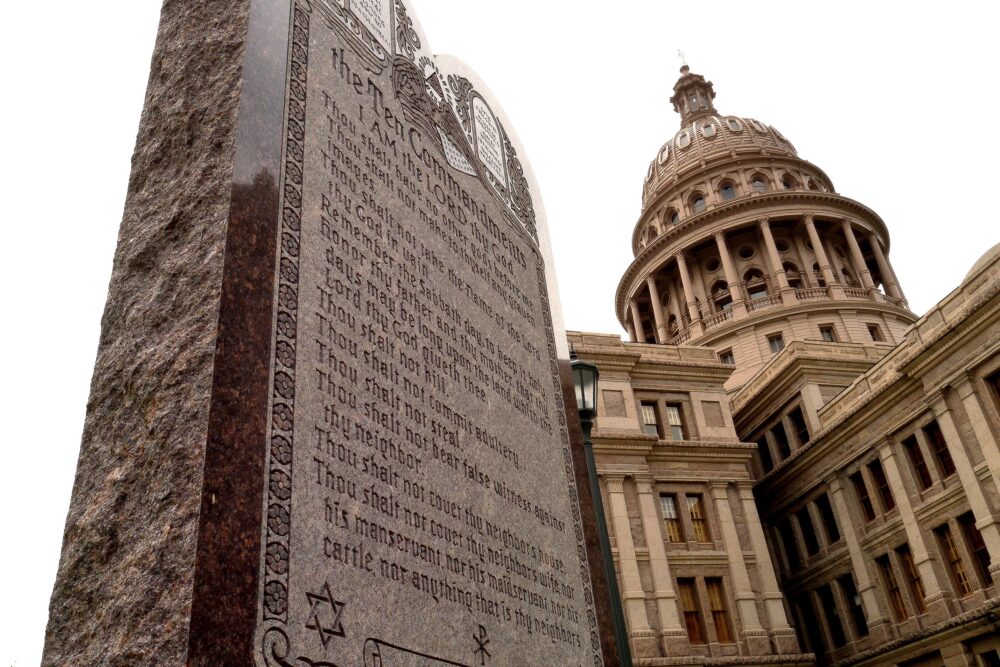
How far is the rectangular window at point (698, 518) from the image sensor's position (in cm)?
3594

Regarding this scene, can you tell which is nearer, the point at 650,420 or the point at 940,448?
the point at 940,448

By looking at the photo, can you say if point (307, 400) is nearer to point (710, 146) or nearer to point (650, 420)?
point (650, 420)

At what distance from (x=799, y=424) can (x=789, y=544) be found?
5.63m

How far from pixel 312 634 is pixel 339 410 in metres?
1.17

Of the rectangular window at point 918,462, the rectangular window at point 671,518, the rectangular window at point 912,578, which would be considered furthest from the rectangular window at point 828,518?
the rectangular window at point 671,518

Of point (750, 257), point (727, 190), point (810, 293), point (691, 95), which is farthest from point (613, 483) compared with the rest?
point (691, 95)

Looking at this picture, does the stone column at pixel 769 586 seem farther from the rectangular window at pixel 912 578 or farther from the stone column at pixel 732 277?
the stone column at pixel 732 277

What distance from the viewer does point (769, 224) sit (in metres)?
63.5

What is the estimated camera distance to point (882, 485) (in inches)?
1373

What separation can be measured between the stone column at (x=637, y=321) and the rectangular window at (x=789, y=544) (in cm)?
2875

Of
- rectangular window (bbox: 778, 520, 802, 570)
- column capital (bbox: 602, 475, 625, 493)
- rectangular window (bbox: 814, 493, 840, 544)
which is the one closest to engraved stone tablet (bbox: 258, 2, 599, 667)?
column capital (bbox: 602, 475, 625, 493)

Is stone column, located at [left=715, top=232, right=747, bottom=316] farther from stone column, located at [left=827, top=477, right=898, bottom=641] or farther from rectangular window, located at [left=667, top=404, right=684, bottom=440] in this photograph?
stone column, located at [left=827, top=477, right=898, bottom=641]

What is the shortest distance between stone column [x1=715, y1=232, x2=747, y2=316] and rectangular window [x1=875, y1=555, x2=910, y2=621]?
26.8 m

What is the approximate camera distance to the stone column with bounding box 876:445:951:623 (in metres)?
30.7
